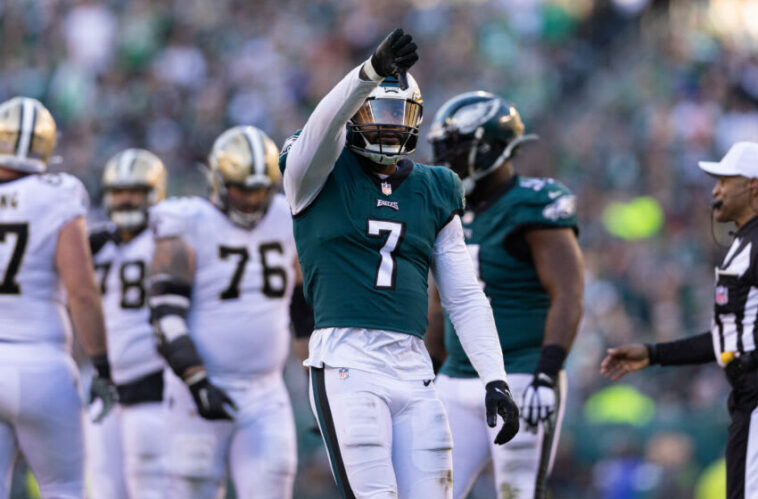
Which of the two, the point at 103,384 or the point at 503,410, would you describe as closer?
the point at 503,410

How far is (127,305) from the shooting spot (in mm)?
7418

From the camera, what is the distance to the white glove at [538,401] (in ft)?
18.3

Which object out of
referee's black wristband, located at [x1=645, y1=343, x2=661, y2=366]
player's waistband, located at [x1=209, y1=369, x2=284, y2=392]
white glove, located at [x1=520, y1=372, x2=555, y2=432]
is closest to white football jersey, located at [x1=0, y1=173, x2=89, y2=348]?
player's waistband, located at [x1=209, y1=369, x2=284, y2=392]

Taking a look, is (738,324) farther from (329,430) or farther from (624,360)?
(329,430)

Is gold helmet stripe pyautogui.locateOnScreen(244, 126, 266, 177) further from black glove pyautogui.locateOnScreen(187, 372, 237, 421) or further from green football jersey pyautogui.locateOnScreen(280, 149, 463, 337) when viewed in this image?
green football jersey pyautogui.locateOnScreen(280, 149, 463, 337)

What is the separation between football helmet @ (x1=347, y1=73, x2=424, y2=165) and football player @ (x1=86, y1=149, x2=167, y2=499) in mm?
3000

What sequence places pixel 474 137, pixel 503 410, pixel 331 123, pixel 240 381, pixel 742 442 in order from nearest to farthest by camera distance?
1. pixel 331 123
2. pixel 503 410
3. pixel 742 442
4. pixel 474 137
5. pixel 240 381

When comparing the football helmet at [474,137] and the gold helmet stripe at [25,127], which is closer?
the gold helmet stripe at [25,127]

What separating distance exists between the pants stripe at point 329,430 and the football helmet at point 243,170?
2173 millimetres

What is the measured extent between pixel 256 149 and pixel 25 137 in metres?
1.20

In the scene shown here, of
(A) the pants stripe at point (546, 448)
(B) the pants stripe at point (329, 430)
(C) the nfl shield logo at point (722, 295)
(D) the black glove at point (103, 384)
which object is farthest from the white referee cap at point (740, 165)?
(D) the black glove at point (103, 384)

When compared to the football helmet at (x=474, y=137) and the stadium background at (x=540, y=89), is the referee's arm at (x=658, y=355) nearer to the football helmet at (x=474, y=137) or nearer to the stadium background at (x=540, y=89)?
the football helmet at (x=474, y=137)

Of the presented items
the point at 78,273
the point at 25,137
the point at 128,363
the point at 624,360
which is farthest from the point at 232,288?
the point at 624,360

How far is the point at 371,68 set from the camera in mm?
4227
